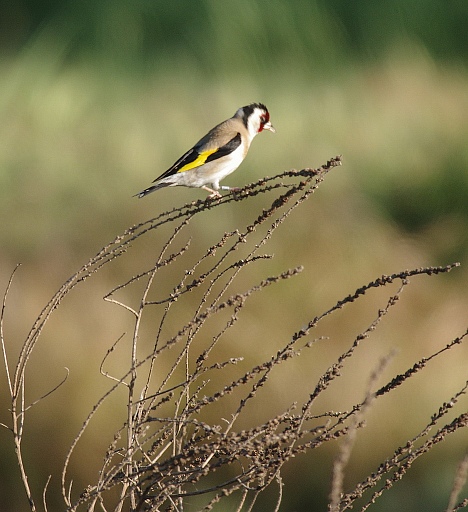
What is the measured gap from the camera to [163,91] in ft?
13.4

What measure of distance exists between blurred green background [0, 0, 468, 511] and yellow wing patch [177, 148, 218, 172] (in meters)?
1.31

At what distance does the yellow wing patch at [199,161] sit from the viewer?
2174 millimetres

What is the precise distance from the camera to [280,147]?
3.91m

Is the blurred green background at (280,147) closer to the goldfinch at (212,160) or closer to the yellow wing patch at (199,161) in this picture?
the goldfinch at (212,160)

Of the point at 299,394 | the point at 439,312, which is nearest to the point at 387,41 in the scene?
the point at 439,312

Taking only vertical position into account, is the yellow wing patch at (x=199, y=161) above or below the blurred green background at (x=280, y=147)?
below

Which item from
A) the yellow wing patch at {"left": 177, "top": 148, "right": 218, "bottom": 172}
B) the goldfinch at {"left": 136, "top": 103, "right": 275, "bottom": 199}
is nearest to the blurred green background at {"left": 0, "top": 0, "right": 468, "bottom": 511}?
the goldfinch at {"left": 136, "top": 103, "right": 275, "bottom": 199}

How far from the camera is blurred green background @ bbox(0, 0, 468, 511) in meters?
3.50

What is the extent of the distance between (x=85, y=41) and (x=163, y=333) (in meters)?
1.49

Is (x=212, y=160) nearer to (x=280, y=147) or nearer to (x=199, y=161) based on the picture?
(x=199, y=161)

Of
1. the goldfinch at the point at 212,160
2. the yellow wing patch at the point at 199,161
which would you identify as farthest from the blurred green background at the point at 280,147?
the yellow wing patch at the point at 199,161

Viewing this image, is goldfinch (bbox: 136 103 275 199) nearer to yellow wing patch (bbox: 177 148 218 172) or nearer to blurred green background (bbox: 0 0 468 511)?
yellow wing patch (bbox: 177 148 218 172)

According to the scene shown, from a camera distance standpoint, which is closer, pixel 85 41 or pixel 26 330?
pixel 26 330

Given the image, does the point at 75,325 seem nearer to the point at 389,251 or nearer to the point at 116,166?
the point at 116,166
